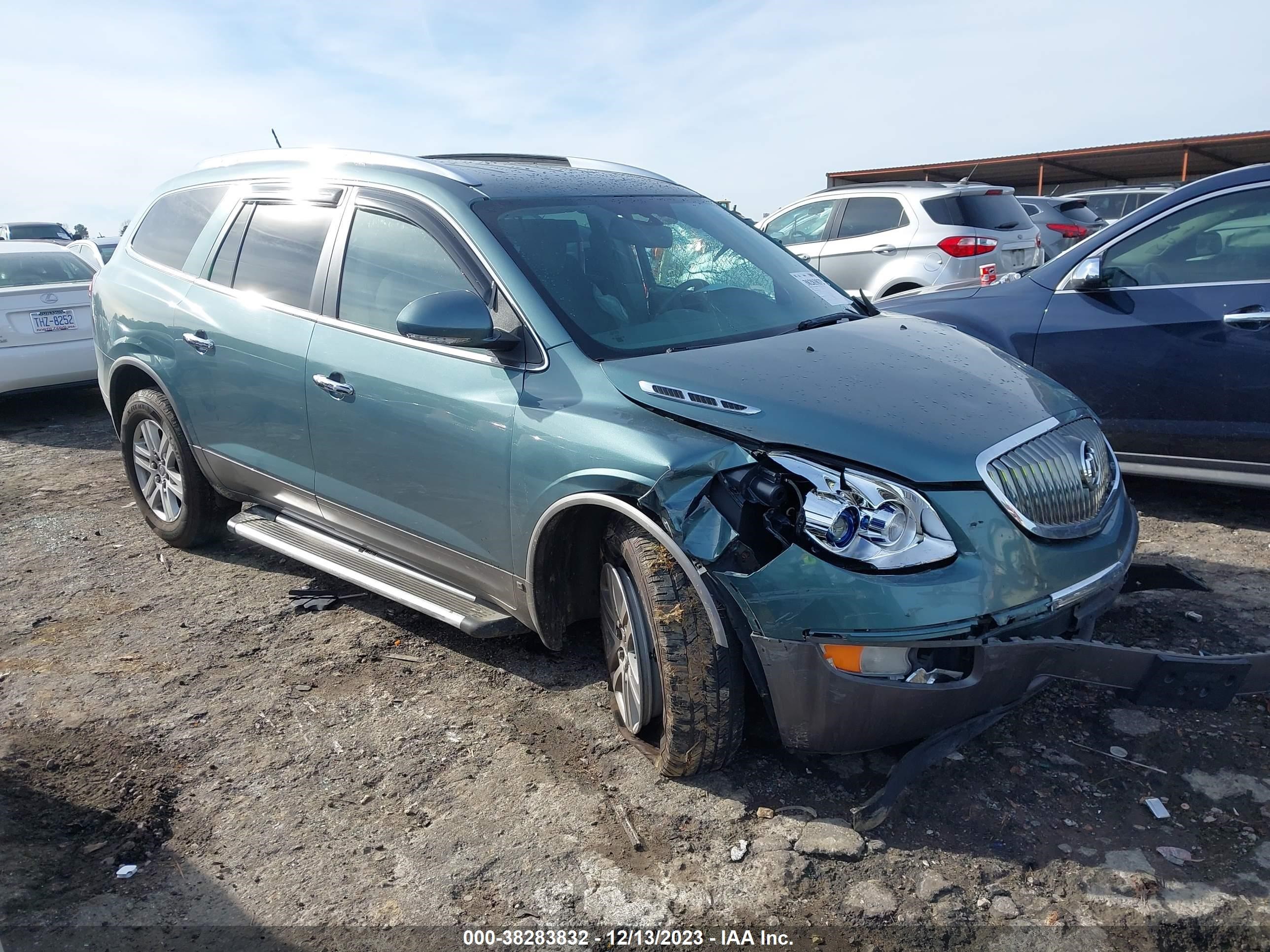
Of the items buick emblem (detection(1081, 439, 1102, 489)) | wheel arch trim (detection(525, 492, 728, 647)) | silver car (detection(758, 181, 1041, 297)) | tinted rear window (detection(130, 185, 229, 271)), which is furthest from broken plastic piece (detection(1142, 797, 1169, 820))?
silver car (detection(758, 181, 1041, 297))

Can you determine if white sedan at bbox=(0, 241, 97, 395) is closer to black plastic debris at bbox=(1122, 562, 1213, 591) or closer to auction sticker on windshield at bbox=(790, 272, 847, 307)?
auction sticker on windshield at bbox=(790, 272, 847, 307)

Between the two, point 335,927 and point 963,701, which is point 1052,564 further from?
point 335,927

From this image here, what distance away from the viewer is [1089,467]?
3.07m

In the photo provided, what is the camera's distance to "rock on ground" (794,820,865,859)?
8.83 ft

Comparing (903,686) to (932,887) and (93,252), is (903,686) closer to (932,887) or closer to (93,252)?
(932,887)

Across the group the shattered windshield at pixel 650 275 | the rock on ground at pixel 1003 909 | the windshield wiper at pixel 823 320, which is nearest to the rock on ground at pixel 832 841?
the rock on ground at pixel 1003 909

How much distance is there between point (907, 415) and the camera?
2.84 m

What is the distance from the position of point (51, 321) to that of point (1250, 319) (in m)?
8.90

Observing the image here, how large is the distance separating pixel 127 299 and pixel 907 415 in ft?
13.8

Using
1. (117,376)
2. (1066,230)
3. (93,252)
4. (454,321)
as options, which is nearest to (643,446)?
(454,321)

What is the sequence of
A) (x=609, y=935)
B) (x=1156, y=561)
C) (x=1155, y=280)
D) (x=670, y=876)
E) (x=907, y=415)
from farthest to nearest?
(x=1155, y=280) → (x=1156, y=561) → (x=907, y=415) → (x=670, y=876) → (x=609, y=935)

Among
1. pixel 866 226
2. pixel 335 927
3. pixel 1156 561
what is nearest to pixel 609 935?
pixel 335 927

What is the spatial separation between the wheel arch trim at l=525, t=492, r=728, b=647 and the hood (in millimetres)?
323

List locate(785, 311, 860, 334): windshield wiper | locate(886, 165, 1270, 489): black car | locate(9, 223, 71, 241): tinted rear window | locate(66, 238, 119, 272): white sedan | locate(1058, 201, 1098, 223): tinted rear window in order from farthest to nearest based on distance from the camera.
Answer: locate(9, 223, 71, 241): tinted rear window → locate(1058, 201, 1098, 223): tinted rear window → locate(66, 238, 119, 272): white sedan → locate(886, 165, 1270, 489): black car → locate(785, 311, 860, 334): windshield wiper
